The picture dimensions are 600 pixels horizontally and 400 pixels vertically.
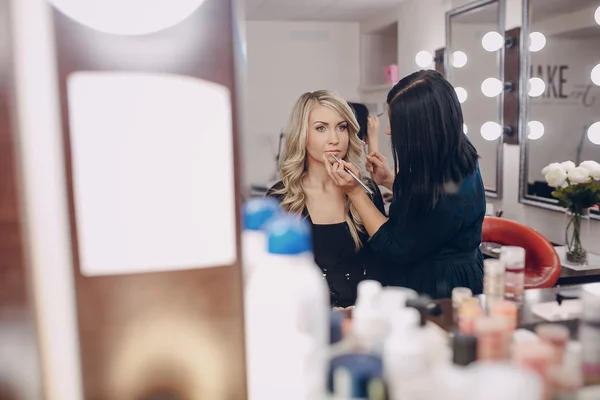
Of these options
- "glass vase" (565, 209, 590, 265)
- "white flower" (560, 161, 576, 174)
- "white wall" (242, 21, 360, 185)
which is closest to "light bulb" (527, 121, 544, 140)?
"white flower" (560, 161, 576, 174)

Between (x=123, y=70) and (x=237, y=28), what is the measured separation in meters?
0.12

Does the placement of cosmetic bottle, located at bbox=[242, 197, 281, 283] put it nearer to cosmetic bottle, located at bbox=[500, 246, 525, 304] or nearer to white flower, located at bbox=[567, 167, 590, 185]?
cosmetic bottle, located at bbox=[500, 246, 525, 304]

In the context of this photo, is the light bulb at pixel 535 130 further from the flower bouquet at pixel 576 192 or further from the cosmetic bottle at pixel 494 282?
the cosmetic bottle at pixel 494 282

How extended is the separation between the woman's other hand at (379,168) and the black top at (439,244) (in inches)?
10.4

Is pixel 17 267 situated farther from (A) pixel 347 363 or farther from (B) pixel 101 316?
(A) pixel 347 363

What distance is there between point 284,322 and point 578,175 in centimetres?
166

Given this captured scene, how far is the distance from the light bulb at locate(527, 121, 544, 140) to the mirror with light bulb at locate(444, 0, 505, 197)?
0.16 m

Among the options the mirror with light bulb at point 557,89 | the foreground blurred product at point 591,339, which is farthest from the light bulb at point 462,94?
the foreground blurred product at point 591,339

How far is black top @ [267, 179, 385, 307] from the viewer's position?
4.18 ft

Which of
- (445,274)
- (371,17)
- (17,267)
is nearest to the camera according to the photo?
(17,267)

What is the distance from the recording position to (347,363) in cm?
55

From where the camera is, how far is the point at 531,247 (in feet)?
5.78

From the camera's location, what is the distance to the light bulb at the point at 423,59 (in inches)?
114

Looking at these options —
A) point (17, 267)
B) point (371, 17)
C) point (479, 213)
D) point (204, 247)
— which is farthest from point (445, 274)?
point (371, 17)
